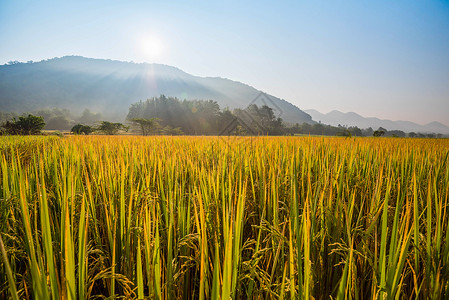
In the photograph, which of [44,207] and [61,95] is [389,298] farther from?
[61,95]

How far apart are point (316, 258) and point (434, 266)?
0.38 m

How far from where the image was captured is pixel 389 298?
57 centimetres

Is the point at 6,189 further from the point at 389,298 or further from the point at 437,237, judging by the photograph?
the point at 437,237

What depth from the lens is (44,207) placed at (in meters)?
0.65

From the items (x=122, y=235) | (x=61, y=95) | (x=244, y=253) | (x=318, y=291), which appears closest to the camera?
(x=318, y=291)

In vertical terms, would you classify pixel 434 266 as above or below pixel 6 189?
below

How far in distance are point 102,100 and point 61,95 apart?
29763 millimetres

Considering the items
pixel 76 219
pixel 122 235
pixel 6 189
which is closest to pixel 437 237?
pixel 122 235

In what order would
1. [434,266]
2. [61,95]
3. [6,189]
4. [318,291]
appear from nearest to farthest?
[434,266] < [318,291] < [6,189] < [61,95]

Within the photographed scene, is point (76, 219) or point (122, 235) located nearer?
point (122, 235)

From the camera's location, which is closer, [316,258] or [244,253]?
[316,258]

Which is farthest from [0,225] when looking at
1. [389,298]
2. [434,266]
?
[434,266]

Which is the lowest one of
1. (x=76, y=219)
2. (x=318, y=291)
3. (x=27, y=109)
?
(x=318, y=291)

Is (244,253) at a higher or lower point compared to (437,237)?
lower
